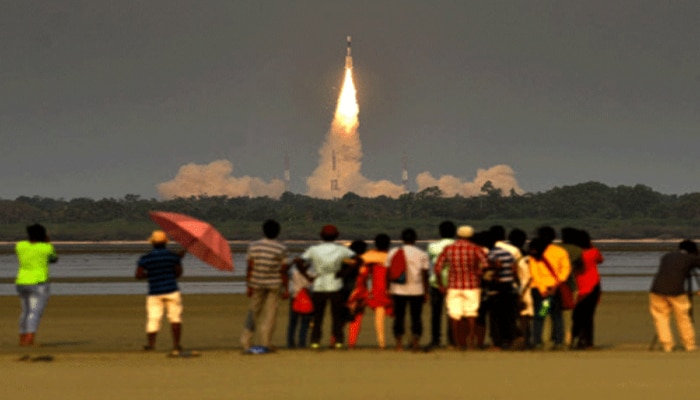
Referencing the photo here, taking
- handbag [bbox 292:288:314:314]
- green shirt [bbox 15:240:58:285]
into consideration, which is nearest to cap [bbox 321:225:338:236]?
handbag [bbox 292:288:314:314]

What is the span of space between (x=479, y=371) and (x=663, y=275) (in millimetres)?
4323

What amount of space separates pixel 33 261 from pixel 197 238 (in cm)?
297

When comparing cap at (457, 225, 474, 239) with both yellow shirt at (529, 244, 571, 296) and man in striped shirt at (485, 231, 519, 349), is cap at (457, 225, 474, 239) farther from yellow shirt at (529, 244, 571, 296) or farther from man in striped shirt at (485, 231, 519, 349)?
yellow shirt at (529, 244, 571, 296)

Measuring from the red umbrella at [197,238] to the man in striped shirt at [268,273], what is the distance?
1.92 ft

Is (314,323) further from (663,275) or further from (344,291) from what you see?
(663,275)

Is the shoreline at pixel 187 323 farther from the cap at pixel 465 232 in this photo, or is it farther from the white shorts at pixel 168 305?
the cap at pixel 465 232

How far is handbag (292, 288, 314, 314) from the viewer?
75.2 feet

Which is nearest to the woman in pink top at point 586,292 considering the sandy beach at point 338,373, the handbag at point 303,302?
the sandy beach at point 338,373

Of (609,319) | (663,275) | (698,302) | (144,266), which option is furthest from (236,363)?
(698,302)

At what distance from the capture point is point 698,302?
4203 cm

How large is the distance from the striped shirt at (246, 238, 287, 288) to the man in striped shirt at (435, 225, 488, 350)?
242cm

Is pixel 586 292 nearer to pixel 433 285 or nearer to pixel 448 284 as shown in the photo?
pixel 433 285

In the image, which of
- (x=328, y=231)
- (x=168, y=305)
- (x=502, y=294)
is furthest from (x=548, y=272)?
(x=168, y=305)

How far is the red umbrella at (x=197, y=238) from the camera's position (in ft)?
73.8
